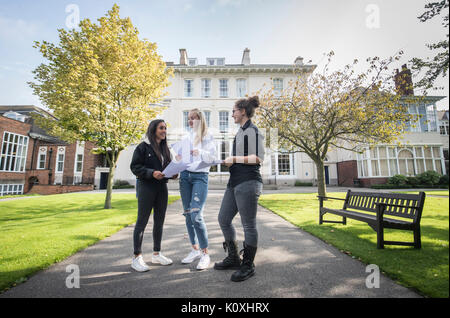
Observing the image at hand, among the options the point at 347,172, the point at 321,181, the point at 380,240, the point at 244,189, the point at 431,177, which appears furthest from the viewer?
the point at 347,172

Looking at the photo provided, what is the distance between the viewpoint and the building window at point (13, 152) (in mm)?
18578

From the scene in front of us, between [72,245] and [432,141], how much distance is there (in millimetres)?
27405

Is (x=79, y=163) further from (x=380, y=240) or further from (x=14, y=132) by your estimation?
(x=380, y=240)

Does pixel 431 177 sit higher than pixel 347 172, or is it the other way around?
pixel 347 172

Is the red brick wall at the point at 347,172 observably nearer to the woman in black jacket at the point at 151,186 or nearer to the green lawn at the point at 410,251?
the green lawn at the point at 410,251

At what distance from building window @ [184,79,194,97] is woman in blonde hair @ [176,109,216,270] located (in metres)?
22.1

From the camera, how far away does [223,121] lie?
23.1 meters

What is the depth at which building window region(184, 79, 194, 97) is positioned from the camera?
23.6m

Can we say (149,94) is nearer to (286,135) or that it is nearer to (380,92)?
(286,135)

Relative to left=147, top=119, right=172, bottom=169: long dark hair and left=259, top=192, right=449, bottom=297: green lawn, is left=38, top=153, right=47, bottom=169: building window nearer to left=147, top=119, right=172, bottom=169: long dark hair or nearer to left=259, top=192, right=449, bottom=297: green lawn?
A: left=147, top=119, right=172, bottom=169: long dark hair

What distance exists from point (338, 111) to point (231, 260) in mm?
9024

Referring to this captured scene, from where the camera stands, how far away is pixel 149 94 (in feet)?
26.7

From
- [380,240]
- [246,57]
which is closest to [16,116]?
[246,57]

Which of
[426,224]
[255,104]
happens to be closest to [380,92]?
[426,224]
